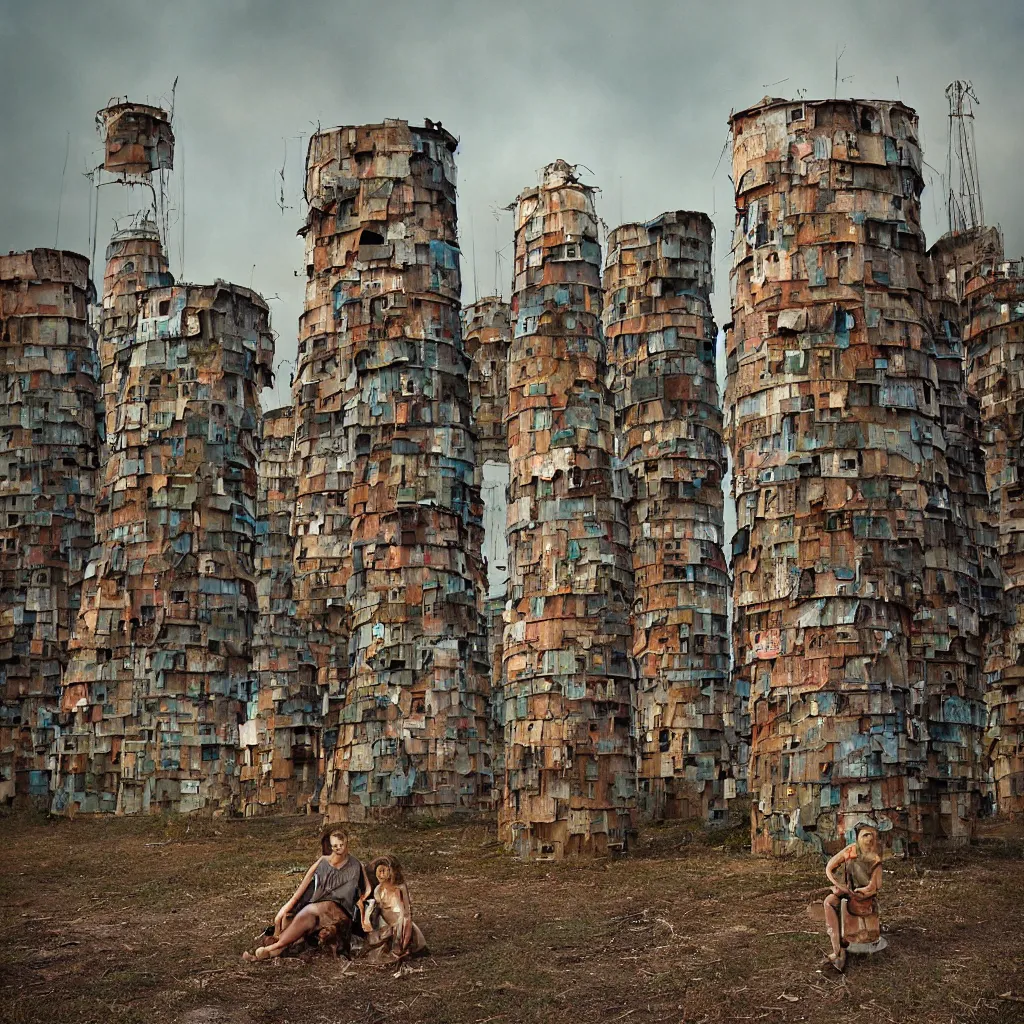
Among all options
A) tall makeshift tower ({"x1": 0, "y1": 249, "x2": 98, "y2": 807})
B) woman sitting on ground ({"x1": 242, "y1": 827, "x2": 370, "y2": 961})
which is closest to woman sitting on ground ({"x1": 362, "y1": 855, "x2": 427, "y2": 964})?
woman sitting on ground ({"x1": 242, "y1": 827, "x2": 370, "y2": 961})

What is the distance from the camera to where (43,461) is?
3219 centimetres

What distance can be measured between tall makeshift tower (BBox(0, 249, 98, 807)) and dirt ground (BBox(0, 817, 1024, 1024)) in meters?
10.6

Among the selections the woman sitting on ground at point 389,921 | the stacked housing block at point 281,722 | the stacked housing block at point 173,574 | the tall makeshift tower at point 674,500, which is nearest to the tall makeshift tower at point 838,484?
the woman sitting on ground at point 389,921

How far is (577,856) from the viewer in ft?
66.7

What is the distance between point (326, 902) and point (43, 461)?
66.2 feet

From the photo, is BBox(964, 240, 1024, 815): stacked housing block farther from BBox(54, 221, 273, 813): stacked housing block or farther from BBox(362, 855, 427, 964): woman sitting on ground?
BBox(362, 855, 427, 964): woman sitting on ground

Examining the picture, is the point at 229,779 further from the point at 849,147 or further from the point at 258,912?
the point at 849,147

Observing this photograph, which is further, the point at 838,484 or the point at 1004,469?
the point at 1004,469

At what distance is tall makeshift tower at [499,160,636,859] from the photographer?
67.8ft

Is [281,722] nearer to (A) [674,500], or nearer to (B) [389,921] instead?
(A) [674,500]

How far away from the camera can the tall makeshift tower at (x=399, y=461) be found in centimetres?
2423

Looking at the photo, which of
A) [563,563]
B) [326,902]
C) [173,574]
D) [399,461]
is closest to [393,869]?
[326,902]

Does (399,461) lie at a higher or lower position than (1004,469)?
higher

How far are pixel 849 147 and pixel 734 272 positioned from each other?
2.11 metres
